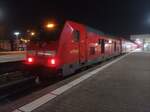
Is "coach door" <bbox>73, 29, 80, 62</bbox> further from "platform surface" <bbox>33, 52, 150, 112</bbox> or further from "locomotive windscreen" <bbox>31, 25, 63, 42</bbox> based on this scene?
"platform surface" <bbox>33, 52, 150, 112</bbox>

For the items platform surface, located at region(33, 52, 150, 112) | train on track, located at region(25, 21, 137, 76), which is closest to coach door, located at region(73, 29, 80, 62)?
train on track, located at region(25, 21, 137, 76)

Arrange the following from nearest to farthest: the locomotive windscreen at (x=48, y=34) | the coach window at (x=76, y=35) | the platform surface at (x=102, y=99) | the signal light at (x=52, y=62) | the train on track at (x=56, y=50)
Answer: the platform surface at (x=102, y=99), the signal light at (x=52, y=62), the train on track at (x=56, y=50), the locomotive windscreen at (x=48, y=34), the coach window at (x=76, y=35)

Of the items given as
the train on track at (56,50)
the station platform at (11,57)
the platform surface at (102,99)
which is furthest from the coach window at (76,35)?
the station platform at (11,57)

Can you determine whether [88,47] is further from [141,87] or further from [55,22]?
[141,87]

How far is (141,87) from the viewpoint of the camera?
7.99 meters

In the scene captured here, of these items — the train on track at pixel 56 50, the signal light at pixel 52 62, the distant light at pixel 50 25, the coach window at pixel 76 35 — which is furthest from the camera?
the coach window at pixel 76 35

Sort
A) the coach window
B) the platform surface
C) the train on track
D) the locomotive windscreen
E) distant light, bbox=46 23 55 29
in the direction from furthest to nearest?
the coach window < distant light, bbox=46 23 55 29 < the locomotive windscreen < the train on track < the platform surface

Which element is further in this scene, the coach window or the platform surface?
the coach window

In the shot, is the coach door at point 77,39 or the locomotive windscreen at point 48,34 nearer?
the locomotive windscreen at point 48,34

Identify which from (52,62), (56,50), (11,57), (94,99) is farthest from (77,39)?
(11,57)

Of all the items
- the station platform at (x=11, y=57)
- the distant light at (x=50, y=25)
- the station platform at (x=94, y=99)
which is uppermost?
the distant light at (x=50, y=25)

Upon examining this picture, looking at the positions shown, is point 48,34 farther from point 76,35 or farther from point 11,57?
point 11,57

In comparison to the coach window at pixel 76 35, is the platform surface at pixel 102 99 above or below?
below

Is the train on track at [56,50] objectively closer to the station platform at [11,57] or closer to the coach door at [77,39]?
the coach door at [77,39]
